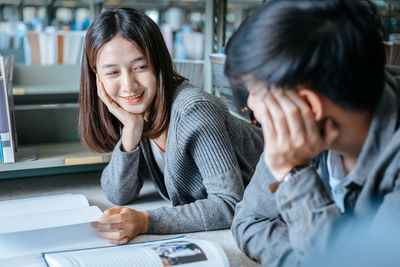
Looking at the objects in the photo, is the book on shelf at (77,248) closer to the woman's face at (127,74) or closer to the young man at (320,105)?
the young man at (320,105)

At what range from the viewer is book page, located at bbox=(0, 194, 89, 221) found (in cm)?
103

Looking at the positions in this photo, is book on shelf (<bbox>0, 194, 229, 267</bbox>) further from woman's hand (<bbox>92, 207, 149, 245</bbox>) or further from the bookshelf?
the bookshelf

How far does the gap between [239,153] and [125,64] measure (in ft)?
1.26

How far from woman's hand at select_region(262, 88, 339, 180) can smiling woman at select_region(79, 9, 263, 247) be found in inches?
13.6

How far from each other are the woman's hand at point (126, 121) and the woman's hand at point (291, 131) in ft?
1.94

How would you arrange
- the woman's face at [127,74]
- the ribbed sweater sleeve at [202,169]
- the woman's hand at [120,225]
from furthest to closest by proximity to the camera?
the woman's face at [127,74] → the ribbed sweater sleeve at [202,169] → the woman's hand at [120,225]

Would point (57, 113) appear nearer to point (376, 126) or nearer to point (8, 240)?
point (8, 240)

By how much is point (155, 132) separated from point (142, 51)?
0.77ft

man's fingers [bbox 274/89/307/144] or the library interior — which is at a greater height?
man's fingers [bbox 274/89/307/144]

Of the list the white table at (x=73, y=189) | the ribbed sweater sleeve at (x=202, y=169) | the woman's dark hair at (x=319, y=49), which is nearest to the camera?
the woman's dark hair at (x=319, y=49)

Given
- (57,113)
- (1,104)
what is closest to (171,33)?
(57,113)

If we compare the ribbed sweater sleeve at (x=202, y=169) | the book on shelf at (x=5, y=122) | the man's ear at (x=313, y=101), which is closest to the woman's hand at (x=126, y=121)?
the ribbed sweater sleeve at (x=202, y=169)

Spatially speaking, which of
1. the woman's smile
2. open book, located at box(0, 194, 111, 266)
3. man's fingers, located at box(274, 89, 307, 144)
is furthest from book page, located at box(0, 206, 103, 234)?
man's fingers, located at box(274, 89, 307, 144)

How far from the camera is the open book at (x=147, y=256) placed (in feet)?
2.51
